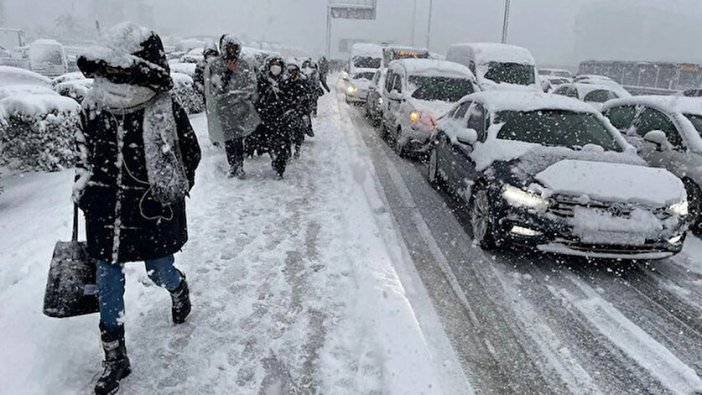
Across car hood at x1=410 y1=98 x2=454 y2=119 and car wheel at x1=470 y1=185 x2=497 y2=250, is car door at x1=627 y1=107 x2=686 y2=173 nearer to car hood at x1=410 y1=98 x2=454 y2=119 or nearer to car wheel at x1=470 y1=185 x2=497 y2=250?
car wheel at x1=470 y1=185 x2=497 y2=250

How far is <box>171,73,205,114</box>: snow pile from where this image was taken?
43.3 feet

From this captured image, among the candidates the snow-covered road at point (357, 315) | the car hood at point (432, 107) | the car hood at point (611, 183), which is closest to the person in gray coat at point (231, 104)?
the snow-covered road at point (357, 315)

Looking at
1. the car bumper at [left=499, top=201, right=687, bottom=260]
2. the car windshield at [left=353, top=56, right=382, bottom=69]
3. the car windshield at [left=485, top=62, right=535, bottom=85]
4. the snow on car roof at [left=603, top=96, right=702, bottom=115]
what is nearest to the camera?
the car bumper at [left=499, top=201, right=687, bottom=260]

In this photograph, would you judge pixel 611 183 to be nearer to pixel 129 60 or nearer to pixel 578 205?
pixel 578 205

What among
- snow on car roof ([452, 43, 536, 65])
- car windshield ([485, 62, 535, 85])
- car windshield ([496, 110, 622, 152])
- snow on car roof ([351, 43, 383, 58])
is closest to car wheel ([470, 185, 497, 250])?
car windshield ([496, 110, 622, 152])

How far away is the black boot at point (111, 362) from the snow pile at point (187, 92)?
10854 millimetres

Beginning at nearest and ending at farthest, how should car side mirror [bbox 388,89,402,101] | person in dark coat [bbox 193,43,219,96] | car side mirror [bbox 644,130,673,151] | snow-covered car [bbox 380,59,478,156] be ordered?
1. car side mirror [bbox 644,130,673,151]
2. person in dark coat [bbox 193,43,219,96]
3. snow-covered car [bbox 380,59,478,156]
4. car side mirror [bbox 388,89,402,101]

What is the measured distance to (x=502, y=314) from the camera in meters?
4.10

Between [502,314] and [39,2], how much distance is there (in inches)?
5946

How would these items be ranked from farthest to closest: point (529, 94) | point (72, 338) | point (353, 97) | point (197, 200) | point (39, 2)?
point (39, 2)
point (353, 97)
point (529, 94)
point (197, 200)
point (72, 338)

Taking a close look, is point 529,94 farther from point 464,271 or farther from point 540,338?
point 540,338

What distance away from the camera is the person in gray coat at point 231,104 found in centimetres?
768

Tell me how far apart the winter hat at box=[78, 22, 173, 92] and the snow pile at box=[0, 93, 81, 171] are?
5.03 m

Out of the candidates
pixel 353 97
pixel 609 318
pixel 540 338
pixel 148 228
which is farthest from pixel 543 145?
pixel 353 97
